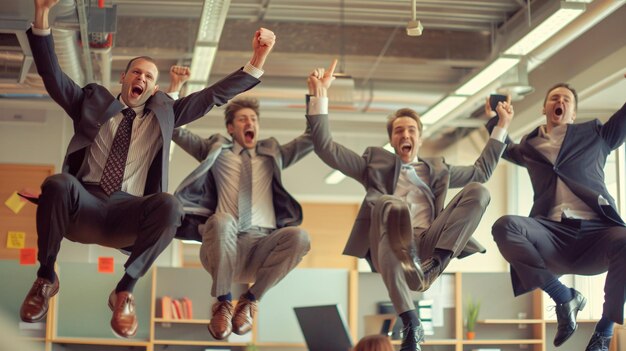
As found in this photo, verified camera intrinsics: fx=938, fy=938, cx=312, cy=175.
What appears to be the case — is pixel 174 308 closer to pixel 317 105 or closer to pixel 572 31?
pixel 317 105

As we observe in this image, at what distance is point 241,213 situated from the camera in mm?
5012

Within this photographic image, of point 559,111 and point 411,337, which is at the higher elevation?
point 559,111

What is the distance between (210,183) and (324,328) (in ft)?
7.56

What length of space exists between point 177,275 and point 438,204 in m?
4.28

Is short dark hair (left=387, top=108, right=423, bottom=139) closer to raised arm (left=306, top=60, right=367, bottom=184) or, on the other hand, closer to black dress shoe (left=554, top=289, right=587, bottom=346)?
raised arm (left=306, top=60, right=367, bottom=184)

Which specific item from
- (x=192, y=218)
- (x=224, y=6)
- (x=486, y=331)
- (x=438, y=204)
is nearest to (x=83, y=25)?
(x=224, y=6)

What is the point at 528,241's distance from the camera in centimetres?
487

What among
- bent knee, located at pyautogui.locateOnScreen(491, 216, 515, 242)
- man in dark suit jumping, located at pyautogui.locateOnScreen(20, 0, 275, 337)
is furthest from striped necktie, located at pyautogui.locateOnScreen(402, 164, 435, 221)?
man in dark suit jumping, located at pyautogui.locateOnScreen(20, 0, 275, 337)

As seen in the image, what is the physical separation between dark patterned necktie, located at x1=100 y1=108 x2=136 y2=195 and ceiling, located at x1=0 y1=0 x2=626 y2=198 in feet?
11.7

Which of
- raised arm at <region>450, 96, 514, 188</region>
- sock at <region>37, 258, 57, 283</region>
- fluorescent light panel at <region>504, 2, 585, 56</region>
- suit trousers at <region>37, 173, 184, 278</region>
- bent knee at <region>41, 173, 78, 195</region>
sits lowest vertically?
sock at <region>37, 258, 57, 283</region>

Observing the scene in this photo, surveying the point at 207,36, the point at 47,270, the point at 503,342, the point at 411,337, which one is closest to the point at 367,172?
the point at 411,337

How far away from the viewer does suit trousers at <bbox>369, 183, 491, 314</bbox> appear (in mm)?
4602

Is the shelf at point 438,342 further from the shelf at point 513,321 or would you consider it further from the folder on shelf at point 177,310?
the folder on shelf at point 177,310

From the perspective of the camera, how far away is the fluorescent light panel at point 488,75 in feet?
22.8
